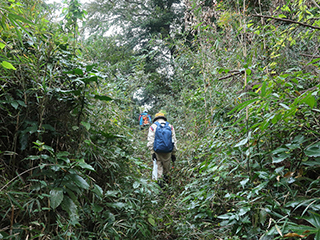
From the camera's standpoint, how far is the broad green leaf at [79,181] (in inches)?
74.0

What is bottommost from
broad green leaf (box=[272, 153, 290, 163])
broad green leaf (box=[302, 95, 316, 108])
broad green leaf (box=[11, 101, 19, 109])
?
broad green leaf (box=[272, 153, 290, 163])

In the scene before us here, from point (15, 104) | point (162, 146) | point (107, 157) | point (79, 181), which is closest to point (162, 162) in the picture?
point (162, 146)

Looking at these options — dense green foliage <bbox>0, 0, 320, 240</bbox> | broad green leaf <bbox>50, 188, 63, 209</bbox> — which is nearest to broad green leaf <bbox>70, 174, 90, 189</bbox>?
dense green foliage <bbox>0, 0, 320, 240</bbox>

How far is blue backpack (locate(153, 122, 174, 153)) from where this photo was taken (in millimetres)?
4961

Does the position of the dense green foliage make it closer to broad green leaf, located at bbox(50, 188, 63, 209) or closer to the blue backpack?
broad green leaf, located at bbox(50, 188, 63, 209)

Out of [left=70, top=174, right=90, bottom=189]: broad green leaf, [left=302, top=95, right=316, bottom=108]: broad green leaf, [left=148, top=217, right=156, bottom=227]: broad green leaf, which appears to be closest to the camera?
[left=302, top=95, right=316, bottom=108]: broad green leaf

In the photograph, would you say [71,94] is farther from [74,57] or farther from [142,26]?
[142,26]

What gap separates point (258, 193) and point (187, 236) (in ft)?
3.61

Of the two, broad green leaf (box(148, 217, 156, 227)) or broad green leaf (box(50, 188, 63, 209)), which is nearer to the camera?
broad green leaf (box(50, 188, 63, 209))

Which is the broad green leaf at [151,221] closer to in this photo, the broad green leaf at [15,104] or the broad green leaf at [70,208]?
the broad green leaf at [70,208]

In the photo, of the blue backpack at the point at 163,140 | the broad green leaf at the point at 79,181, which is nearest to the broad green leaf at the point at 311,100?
the broad green leaf at the point at 79,181

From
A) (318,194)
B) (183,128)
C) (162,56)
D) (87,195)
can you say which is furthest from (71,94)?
(162,56)

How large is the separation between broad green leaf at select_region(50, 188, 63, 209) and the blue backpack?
3.26 metres

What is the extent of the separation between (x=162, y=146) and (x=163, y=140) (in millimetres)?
136
